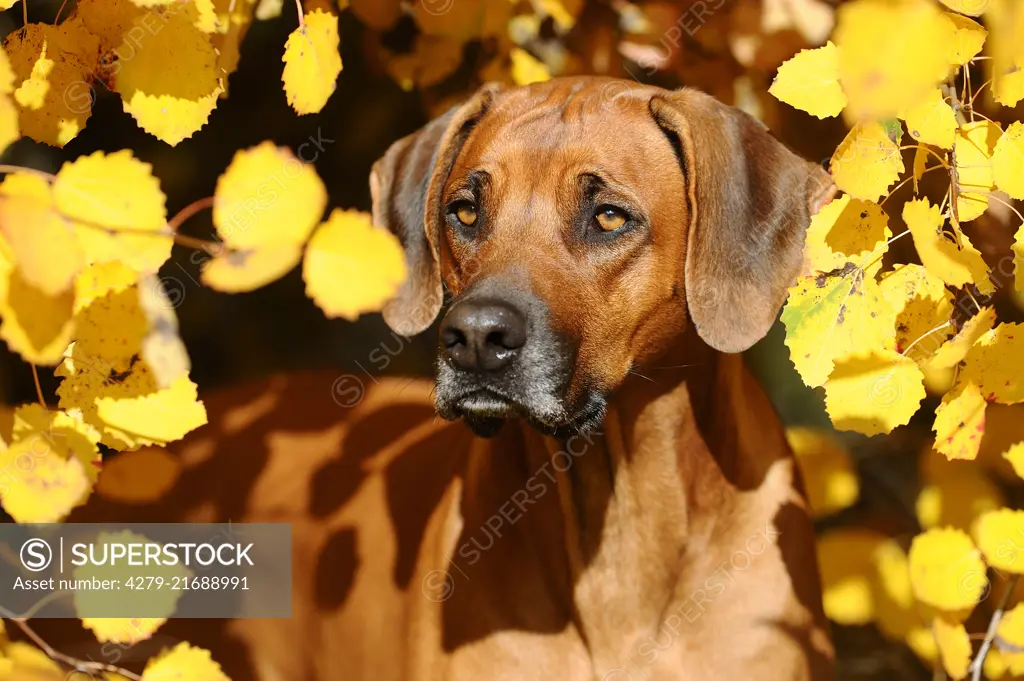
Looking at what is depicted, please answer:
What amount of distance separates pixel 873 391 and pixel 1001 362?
29 cm

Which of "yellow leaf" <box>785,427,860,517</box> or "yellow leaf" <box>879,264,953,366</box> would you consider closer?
"yellow leaf" <box>879,264,953,366</box>

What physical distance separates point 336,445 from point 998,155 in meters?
2.56

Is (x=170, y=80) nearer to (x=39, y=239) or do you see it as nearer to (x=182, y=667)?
(x=39, y=239)

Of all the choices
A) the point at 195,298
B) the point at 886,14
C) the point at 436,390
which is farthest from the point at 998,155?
the point at 195,298

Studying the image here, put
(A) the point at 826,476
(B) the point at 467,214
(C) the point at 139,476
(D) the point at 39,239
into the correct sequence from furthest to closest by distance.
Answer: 1. (A) the point at 826,476
2. (C) the point at 139,476
3. (B) the point at 467,214
4. (D) the point at 39,239

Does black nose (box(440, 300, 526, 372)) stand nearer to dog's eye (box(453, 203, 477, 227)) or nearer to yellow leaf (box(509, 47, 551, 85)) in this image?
dog's eye (box(453, 203, 477, 227))

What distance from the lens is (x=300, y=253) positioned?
2.17 metres

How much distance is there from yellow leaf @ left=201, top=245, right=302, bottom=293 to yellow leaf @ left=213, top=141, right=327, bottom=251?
14mm

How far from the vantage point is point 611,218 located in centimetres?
281

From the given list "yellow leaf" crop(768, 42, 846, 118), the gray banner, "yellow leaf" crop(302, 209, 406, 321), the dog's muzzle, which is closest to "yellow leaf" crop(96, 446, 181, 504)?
the gray banner

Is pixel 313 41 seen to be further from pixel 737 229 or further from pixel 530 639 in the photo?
pixel 530 639

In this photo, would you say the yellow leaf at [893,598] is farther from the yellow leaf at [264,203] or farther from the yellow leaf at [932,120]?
the yellow leaf at [264,203]

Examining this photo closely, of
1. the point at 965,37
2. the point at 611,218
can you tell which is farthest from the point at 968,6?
the point at 611,218

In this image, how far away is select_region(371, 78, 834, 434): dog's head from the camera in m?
2.60
